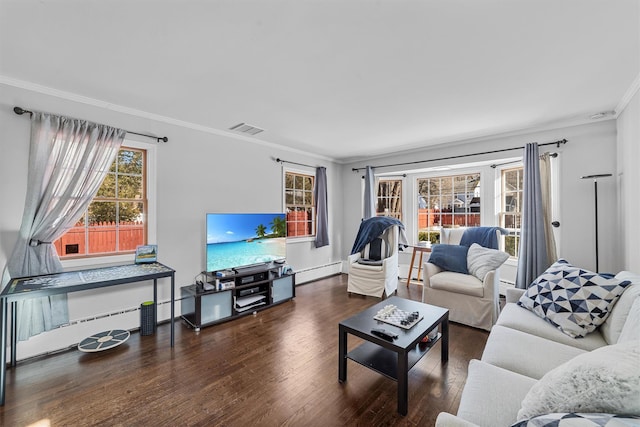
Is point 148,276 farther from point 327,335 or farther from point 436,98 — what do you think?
point 436,98

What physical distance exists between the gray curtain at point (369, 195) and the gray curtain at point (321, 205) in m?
0.80

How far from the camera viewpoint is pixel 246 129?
349cm

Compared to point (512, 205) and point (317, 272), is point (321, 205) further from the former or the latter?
point (512, 205)

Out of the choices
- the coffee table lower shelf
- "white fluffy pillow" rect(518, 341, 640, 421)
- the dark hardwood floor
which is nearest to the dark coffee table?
the coffee table lower shelf

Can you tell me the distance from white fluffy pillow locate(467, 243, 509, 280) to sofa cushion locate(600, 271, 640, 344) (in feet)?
3.92

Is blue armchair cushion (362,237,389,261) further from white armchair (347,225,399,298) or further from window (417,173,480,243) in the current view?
window (417,173,480,243)

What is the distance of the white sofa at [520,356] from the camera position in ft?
3.75

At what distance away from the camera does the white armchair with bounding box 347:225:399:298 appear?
398 centimetres

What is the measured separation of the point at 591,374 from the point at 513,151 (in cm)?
367

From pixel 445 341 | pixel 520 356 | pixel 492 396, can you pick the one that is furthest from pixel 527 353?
pixel 445 341

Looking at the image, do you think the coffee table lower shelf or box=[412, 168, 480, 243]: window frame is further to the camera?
box=[412, 168, 480, 243]: window frame

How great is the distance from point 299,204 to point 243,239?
5.12 ft

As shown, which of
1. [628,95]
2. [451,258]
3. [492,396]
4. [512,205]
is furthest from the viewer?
[512,205]

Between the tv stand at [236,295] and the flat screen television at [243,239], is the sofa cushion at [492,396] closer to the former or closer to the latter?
the tv stand at [236,295]
